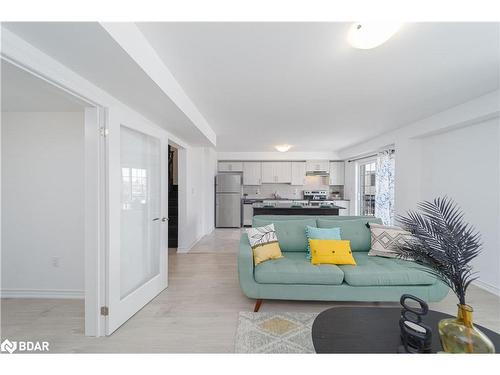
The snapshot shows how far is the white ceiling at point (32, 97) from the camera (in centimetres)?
158

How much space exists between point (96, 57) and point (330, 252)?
8.58 ft

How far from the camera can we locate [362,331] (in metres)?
1.30

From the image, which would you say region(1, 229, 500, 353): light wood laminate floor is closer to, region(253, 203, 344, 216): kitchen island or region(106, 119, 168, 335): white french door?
region(106, 119, 168, 335): white french door

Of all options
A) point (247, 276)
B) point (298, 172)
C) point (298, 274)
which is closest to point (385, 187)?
point (298, 172)

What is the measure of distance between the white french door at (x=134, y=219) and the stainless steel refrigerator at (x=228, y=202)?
372 centimetres

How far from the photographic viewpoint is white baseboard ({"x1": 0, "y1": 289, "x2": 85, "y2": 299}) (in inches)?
96.0

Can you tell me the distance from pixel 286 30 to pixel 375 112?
7.68ft

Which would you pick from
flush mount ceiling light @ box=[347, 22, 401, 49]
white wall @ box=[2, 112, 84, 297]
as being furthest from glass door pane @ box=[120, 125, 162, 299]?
flush mount ceiling light @ box=[347, 22, 401, 49]

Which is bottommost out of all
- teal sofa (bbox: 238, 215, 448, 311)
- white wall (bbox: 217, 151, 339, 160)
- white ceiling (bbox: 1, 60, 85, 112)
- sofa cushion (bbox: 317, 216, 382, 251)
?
teal sofa (bbox: 238, 215, 448, 311)

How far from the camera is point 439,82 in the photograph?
7.10 feet

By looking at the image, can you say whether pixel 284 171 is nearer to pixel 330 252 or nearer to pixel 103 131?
pixel 330 252

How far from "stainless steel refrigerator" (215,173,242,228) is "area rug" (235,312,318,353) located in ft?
14.4

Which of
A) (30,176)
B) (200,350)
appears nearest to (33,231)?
(30,176)
